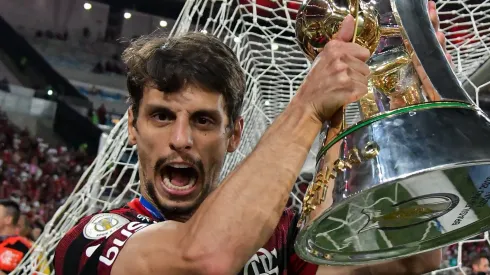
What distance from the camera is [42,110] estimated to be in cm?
862

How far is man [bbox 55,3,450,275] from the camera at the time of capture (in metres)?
0.48

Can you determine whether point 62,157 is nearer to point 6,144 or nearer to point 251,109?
point 6,144

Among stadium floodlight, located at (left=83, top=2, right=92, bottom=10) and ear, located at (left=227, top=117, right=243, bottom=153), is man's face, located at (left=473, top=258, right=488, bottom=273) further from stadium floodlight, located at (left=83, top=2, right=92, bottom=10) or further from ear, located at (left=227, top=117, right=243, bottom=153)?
stadium floodlight, located at (left=83, top=2, right=92, bottom=10)

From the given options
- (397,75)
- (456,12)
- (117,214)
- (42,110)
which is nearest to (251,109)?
(456,12)

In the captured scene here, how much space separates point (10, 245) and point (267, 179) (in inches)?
83.4

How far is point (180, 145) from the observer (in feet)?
2.27

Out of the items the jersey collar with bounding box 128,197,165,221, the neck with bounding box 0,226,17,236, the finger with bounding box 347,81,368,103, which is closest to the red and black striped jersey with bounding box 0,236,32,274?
the neck with bounding box 0,226,17,236

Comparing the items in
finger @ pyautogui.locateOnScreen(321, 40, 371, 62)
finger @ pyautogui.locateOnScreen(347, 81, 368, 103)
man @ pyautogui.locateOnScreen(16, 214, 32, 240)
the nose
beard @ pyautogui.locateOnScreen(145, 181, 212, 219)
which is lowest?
man @ pyautogui.locateOnScreen(16, 214, 32, 240)

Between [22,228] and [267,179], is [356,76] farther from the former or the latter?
[22,228]

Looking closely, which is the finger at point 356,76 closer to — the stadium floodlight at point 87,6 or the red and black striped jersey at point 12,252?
the red and black striped jersey at point 12,252

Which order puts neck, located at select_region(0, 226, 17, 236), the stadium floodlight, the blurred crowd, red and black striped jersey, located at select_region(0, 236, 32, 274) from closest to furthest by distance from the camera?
red and black striped jersey, located at select_region(0, 236, 32, 274) → neck, located at select_region(0, 226, 17, 236) → the blurred crowd → the stadium floodlight

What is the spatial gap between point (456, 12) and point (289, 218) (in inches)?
42.9

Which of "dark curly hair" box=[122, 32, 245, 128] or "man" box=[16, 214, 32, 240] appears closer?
"dark curly hair" box=[122, 32, 245, 128]

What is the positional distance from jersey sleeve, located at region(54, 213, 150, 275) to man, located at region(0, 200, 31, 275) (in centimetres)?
169
